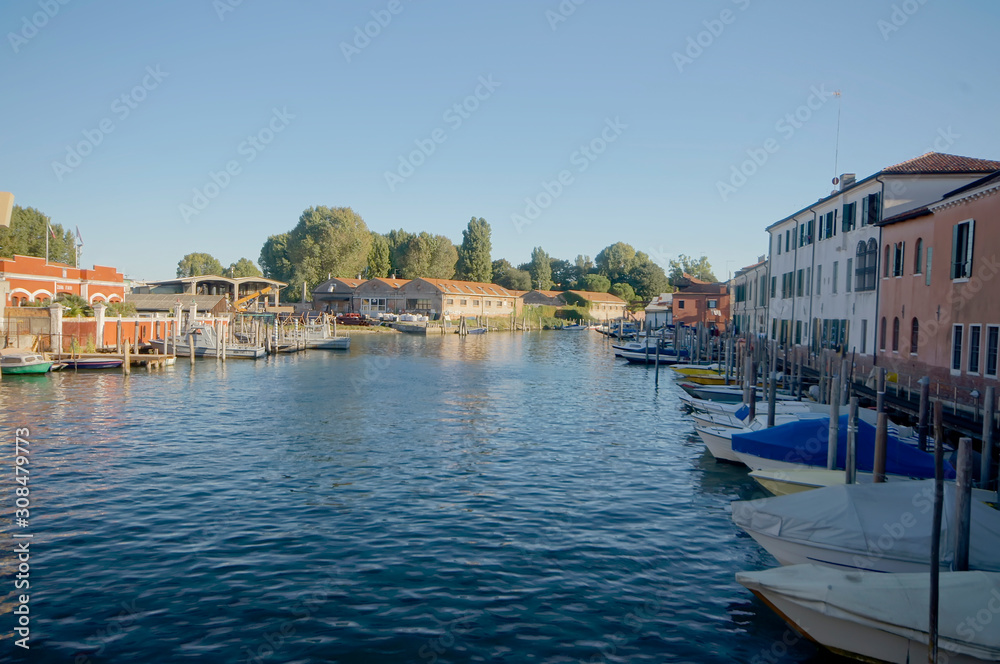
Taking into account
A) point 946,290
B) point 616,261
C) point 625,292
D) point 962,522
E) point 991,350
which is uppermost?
point 616,261

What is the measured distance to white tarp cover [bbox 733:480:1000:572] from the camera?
31.0ft

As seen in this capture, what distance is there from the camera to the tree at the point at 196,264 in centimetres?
14515

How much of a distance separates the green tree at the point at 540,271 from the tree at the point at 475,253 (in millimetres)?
22519

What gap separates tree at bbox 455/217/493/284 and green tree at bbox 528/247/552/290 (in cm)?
2252

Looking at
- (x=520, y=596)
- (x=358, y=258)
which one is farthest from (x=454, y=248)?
(x=520, y=596)

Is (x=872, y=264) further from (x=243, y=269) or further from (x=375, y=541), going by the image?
(x=243, y=269)

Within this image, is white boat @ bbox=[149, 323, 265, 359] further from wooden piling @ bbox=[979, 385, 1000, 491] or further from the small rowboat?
wooden piling @ bbox=[979, 385, 1000, 491]

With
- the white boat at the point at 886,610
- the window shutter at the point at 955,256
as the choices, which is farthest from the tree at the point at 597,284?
the white boat at the point at 886,610

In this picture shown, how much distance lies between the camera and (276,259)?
123125 mm

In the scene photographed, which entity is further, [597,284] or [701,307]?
[597,284]

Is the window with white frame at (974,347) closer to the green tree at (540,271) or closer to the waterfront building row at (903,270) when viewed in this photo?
the waterfront building row at (903,270)

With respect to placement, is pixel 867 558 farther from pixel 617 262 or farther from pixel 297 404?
pixel 617 262

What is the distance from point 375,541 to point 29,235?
91790mm

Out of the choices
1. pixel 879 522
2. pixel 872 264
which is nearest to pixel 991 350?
pixel 872 264
